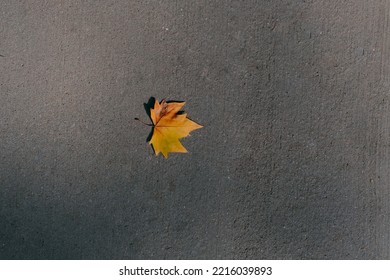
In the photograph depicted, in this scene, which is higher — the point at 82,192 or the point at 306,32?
the point at 306,32

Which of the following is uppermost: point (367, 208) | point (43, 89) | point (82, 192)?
point (43, 89)

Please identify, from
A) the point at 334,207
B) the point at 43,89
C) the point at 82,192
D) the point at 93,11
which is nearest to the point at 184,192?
the point at 82,192

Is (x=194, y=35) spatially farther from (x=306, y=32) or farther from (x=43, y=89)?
(x=43, y=89)
